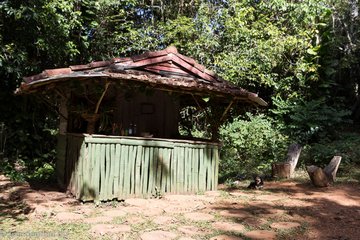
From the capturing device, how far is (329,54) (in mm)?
14055

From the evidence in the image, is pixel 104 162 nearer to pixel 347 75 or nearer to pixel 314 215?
pixel 314 215

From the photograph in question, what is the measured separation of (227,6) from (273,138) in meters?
5.24

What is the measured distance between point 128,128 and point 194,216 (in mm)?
3436

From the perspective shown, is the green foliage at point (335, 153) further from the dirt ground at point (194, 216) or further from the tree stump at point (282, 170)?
the dirt ground at point (194, 216)

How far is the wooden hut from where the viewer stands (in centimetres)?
622

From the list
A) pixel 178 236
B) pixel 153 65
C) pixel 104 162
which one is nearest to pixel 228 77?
pixel 153 65

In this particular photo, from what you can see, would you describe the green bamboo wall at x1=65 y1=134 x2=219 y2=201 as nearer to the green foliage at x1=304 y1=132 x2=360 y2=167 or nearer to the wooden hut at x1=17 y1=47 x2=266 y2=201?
the wooden hut at x1=17 y1=47 x2=266 y2=201

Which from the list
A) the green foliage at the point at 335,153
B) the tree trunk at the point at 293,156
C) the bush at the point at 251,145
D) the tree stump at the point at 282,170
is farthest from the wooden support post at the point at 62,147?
the green foliage at the point at 335,153

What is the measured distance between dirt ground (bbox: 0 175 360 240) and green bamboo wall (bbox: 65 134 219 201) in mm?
228

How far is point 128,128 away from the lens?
8.37 meters

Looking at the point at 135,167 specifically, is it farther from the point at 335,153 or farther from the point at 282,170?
the point at 335,153

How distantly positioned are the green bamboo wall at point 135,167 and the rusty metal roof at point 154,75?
109cm

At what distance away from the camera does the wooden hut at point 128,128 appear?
20.4 feet

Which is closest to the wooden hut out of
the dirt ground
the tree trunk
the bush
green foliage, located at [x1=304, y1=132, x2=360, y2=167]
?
the dirt ground
